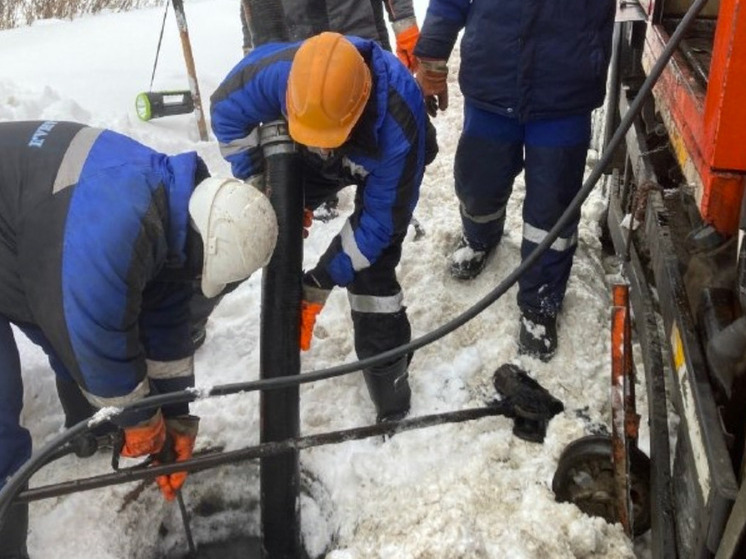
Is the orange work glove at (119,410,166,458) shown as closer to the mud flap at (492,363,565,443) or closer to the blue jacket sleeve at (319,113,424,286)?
the blue jacket sleeve at (319,113,424,286)

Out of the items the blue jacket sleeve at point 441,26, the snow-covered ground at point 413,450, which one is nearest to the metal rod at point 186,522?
the snow-covered ground at point 413,450

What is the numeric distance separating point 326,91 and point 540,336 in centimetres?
155

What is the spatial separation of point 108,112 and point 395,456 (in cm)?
347

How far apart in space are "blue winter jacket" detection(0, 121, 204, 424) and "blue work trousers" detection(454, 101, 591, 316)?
1.46 metres

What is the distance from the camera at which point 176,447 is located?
2.60 metres

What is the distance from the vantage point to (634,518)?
2.32 metres

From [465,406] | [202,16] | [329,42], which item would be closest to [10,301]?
[329,42]

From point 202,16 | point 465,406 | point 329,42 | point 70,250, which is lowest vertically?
point 465,406

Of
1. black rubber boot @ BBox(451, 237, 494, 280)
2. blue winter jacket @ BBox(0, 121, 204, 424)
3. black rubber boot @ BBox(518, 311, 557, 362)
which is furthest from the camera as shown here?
black rubber boot @ BBox(451, 237, 494, 280)

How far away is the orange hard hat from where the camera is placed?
87.2 inches

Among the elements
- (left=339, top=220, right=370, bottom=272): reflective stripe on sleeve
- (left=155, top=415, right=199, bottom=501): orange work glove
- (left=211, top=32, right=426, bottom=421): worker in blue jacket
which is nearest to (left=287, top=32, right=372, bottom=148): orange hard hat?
(left=211, top=32, right=426, bottom=421): worker in blue jacket

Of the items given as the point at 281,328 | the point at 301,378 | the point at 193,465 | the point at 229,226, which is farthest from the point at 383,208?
the point at 193,465

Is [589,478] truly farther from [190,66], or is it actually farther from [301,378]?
[190,66]

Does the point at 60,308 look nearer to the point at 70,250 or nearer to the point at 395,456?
the point at 70,250
